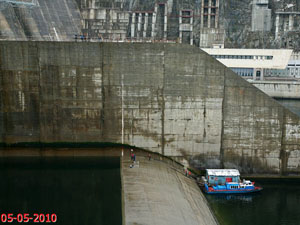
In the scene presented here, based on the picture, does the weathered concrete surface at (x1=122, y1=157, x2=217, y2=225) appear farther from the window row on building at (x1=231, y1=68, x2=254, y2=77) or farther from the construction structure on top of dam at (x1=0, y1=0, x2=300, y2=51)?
the construction structure on top of dam at (x1=0, y1=0, x2=300, y2=51)

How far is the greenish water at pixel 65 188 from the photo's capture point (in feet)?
65.9

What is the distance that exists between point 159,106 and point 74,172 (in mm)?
7684

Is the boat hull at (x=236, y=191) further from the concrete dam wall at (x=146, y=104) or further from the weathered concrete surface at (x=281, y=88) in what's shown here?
the weathered concrete surface at (x=281, y=88)

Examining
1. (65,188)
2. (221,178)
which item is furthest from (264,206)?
(65,188)

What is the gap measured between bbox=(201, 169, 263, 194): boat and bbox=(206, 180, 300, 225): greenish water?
0.36m

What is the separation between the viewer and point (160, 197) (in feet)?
70.8

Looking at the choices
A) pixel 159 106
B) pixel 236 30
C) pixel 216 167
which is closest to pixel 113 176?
pixel 159 106

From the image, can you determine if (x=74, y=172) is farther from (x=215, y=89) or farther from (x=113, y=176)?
(x=215, y=89)

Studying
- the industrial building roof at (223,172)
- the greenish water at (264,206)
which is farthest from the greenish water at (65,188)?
the greenish water at (264,206)

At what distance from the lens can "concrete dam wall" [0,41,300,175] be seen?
89.9 ft

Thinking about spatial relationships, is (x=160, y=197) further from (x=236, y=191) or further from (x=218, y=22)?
(x=218, y=22)

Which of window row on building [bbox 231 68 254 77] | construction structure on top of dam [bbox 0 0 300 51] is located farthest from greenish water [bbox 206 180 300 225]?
construction structure on top of dam [bbox 0 0 300 51]

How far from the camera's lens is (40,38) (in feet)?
113

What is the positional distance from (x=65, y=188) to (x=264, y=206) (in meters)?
13.1
